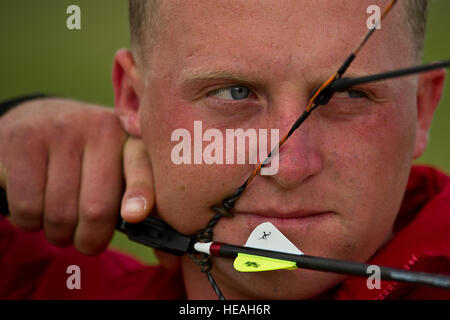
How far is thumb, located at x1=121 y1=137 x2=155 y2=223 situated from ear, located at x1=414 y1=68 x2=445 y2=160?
2.65ft

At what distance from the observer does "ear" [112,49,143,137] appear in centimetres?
181

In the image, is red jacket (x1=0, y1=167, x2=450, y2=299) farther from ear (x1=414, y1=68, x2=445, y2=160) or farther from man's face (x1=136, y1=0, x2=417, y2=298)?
ear (x1=414, y1=68, x2=445, y2=160)

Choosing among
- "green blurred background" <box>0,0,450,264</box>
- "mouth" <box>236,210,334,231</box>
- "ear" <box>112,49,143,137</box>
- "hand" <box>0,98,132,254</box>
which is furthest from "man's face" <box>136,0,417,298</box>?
"green blurred background" <box>0,0,450,264</box>

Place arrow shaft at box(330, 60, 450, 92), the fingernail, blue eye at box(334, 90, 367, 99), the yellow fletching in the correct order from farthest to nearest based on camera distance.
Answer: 1. the fingernail
2. blue eye at box(334, 90, 367, 99)
3. the yellow fletching
4. arrow shaft at box(330, 60, 450, 92)

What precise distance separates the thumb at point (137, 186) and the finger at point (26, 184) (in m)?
0.28

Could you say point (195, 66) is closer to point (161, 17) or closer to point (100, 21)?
point (161, 17)

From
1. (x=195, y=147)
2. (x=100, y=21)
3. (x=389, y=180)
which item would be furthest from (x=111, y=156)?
(x=100, y=21)

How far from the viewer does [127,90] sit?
185cm

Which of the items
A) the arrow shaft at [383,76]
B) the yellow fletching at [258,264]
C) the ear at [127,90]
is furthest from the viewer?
the ear at [127,90]

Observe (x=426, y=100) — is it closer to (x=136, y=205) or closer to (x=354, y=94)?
(x=354, y=94)

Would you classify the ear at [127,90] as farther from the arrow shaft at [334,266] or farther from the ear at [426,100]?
the ear at [426,100]

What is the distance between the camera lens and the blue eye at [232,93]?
1.47 m

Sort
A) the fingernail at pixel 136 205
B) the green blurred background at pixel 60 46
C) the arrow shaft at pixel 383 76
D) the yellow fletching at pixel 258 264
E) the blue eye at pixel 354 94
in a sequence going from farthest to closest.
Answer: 1. the green blurred background at pixel 60 46
2. the fingernail at pixel 136 205
3. the blue eye at pixel 354 94
4. the yellow fletching at pixel 258 264
5. the arrow shaft at pixel 383 76

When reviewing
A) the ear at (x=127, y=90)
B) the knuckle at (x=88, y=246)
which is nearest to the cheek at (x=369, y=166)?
the ear at (x=127, y=90)
